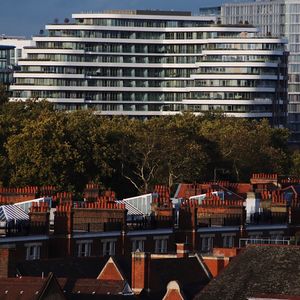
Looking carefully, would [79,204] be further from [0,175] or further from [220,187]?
[0,175]

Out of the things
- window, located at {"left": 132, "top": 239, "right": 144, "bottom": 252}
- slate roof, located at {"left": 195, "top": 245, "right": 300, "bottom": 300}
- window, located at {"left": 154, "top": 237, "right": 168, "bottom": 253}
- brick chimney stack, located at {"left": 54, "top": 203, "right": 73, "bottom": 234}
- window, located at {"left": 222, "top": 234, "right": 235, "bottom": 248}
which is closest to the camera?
slate roof, located at {"left": 195, "top": 245, "right": 300, "bottom": 300}

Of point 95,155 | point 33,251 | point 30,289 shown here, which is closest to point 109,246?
point 33,251

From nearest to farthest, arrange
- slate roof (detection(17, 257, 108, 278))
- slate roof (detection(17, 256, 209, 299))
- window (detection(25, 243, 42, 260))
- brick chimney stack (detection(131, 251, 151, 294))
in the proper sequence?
slate roof (detection(17, 256, 209, 299))
brick chimney stack (detection(131, 251, 151, 294))
slate roof (detection(17, 257, 108, 278))
window (detection(25, 243, 42, 260))

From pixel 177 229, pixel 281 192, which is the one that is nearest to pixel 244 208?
pixel 177 229

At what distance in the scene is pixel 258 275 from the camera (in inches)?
2687

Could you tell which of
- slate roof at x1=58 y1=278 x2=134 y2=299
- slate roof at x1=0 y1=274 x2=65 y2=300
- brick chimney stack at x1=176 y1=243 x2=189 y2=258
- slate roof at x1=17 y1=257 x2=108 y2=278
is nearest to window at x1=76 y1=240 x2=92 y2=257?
brick chimney stack at x1=176 y1=243 x2=189 y2=258

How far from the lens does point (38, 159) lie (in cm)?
16562

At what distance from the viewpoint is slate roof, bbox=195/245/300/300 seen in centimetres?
6631

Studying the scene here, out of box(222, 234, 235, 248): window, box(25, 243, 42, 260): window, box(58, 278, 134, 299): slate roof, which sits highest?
box(222, 234, 235, 248): window

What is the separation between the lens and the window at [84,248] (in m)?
102

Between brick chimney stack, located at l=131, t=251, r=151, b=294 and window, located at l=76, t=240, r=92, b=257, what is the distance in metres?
21.3

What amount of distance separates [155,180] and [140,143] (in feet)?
18.0

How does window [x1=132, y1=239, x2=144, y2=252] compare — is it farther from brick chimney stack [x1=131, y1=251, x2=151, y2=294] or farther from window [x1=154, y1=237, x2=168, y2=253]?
brick chimney stack [x1=131, y1=251, x2=151, y2=294]

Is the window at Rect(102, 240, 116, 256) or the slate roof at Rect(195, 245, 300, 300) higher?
the window at Rect(102, 240, 116, 256)
